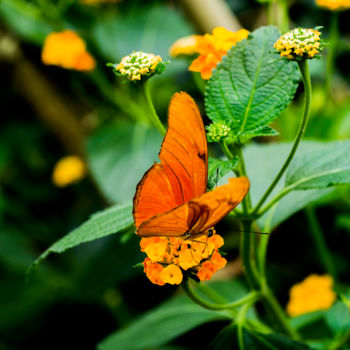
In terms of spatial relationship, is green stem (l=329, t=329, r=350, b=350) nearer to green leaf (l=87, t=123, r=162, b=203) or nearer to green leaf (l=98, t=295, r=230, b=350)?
green leaf (l=98, t=295, r=230, b=350)

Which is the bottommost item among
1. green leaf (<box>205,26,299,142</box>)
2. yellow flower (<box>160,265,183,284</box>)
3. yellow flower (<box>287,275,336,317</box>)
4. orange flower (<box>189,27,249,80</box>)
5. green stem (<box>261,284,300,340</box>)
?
yellow flower (<box>287,275,336,317</box>)

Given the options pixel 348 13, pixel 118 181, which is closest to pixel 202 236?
pixel 118 181

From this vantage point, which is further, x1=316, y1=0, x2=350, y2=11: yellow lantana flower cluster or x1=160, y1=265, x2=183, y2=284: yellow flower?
x1=316, y1=0, x2=350, y2=11: yellow lantana flower cluster

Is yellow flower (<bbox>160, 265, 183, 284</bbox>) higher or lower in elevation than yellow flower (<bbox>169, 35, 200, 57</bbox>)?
lower

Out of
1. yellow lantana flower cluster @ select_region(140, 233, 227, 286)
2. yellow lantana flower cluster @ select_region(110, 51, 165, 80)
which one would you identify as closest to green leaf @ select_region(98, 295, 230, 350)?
yellow lantana flower cluster @ select_region(140, 233, 227, 286)

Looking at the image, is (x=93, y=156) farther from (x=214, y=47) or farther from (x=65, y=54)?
(x=214, y=47)

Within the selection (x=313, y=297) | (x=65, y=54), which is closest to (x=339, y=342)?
(x=313, y=297)

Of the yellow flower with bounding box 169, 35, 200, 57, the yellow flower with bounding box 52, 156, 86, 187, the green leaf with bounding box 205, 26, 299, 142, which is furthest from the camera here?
the yellow flower with bounding box 52, 156, 86, 187

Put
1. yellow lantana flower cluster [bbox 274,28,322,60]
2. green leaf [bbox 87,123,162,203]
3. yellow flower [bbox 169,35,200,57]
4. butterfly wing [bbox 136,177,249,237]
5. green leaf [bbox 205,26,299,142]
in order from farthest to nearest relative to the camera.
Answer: green leaf [bbox 87,123,162,203] < yellow flower [bbox 169,35,200,57] < green leaf [bbox 205,26,299,142] < yellow lantana flower cluster [bbox 274,28,322,60] < butterfly wing [bbox 136,177,249,237]
